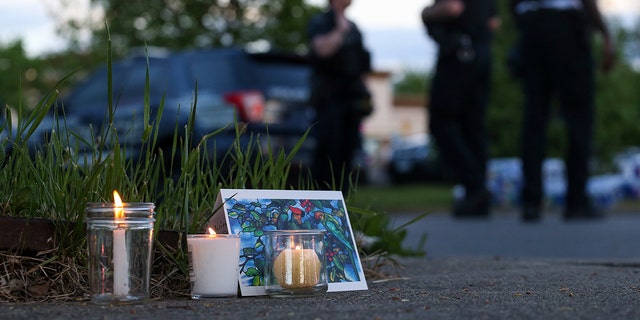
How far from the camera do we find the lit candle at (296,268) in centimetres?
299

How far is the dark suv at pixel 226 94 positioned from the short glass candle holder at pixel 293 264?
5.14m

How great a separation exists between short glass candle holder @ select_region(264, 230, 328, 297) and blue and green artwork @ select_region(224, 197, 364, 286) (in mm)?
134

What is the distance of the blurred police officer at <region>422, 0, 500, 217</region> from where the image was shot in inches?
338

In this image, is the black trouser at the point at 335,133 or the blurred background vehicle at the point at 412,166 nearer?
the black trouser at the point at 335,133

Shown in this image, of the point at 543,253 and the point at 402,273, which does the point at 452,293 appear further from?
the point at 543,253

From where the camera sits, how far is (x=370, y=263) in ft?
13.6

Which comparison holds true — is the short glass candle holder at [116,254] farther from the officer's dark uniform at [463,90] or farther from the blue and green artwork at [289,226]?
the officer's dark uniform at [463,90]

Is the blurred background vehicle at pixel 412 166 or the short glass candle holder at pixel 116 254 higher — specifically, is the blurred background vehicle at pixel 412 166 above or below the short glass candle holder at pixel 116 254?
below

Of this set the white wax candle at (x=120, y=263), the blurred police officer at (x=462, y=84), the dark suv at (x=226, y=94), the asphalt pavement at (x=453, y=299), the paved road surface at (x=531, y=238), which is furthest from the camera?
the blurred police officer at (x=462, y=84)

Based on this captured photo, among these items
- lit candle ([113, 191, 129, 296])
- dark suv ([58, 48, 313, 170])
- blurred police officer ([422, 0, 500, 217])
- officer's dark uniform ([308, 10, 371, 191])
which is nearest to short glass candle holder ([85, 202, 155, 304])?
lit candle ([113, 191, 129, 296])

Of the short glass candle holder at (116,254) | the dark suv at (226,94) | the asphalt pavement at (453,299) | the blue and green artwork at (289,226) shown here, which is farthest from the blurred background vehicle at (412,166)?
the short glass candle holder at (116,254)

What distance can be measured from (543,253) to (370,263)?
2167 millimetres

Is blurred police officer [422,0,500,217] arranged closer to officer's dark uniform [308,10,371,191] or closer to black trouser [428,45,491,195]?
black trouser [428,45,491,195]

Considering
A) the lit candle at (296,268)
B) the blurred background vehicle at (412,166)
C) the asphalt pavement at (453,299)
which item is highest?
the lit candle at (296,268)
